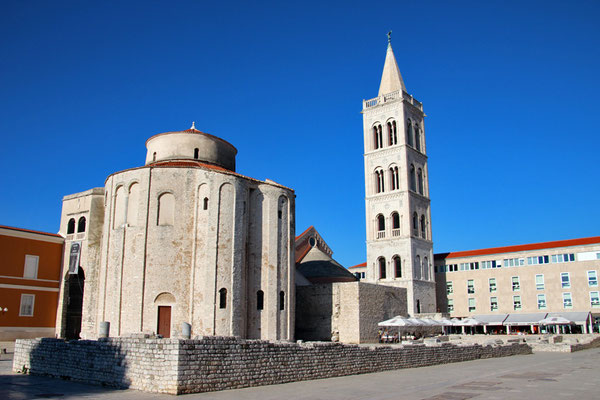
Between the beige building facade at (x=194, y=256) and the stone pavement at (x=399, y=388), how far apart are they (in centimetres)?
824

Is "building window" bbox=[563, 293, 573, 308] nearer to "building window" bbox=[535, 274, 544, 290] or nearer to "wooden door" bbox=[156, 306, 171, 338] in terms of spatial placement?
"building window" bbox=[535, 274, 544, 290]

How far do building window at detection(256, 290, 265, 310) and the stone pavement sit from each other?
36.1ft

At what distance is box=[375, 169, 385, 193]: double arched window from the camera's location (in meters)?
49.0

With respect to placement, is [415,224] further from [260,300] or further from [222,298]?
[222,298]

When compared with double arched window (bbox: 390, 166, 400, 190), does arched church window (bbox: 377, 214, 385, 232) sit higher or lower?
lower

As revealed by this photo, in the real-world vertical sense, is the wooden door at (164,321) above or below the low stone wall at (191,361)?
above

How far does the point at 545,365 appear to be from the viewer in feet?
68.6

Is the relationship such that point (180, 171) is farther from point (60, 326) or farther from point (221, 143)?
point (60, 326)

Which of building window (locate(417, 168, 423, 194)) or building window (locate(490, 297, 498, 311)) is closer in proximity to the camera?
building window (locate(417, 168, 423, 194))

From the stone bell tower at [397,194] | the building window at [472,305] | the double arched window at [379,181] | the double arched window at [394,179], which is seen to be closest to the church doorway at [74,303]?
the stone bell tower at [397,194]

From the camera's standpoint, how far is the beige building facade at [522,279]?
45.0 m

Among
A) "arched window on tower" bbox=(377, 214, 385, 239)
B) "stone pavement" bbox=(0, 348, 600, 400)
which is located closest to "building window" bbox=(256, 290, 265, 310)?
"stone pavement" bbox=(0, 348, 600, 400)

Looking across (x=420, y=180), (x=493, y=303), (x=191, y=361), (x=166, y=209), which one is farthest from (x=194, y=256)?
(x=493, y=303)

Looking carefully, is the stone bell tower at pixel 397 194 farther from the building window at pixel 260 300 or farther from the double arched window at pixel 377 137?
the building window at pixel 260 300
